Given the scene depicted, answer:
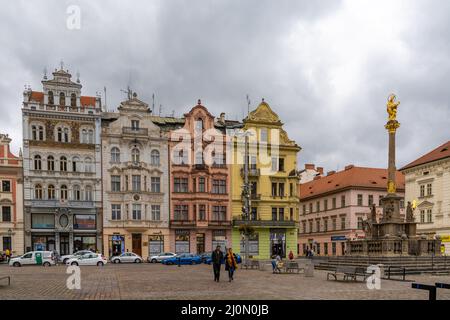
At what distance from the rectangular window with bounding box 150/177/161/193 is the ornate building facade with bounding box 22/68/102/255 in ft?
19.2

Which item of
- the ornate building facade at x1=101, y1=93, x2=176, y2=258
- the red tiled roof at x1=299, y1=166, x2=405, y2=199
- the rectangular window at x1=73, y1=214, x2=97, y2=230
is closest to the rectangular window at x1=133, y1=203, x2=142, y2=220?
the ornate building facade at x1=101, y1=93, x2=176, y2=258

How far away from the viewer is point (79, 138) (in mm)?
50188

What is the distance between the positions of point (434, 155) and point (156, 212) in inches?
1244

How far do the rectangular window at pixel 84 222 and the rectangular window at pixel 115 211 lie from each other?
6.95 feet

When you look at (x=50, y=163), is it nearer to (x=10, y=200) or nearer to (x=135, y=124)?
(x=10, y=200)

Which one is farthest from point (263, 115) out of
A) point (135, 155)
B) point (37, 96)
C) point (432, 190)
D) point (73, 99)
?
point (37, 96)

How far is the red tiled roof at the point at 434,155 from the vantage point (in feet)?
158

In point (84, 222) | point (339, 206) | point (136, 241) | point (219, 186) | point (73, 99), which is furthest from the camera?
point (339, 206)

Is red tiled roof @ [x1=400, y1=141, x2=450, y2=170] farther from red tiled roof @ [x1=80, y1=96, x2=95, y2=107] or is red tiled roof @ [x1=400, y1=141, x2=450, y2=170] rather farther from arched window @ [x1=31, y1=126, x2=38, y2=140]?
arched window @ [x1=31, y1=126, x2=38, y2=140]

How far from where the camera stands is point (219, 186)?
178ft

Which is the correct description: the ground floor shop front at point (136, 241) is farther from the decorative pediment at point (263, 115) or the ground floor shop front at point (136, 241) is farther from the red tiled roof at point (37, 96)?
the decorative pediment at point (263, 115)
